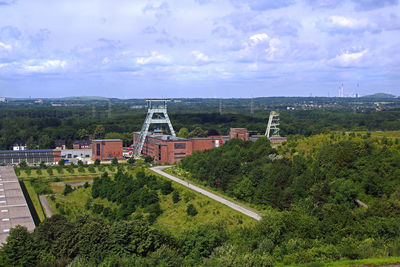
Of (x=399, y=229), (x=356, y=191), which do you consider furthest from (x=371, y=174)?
(x=399, y=229)

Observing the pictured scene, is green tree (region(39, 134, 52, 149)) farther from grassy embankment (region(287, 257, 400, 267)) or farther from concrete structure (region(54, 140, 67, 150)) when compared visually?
grassy embankment (region(287, 257, 400, 267))

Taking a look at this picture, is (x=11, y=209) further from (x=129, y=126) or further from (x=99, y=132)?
(x=129, y=126)

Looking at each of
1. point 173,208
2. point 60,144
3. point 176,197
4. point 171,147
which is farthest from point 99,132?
point 173,208

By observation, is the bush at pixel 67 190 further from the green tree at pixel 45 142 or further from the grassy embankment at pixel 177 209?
the green tree at pixel 45 142

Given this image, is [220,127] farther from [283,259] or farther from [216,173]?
[283,259]

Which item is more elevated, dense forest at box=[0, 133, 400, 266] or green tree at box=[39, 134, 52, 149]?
dense forest at box=[0, 133, 400, 266]

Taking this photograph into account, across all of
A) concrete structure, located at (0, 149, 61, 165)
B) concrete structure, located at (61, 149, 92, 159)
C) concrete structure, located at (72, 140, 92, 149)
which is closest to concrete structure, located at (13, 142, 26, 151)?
concrete structure, located at (72, 140, 92, 149)
